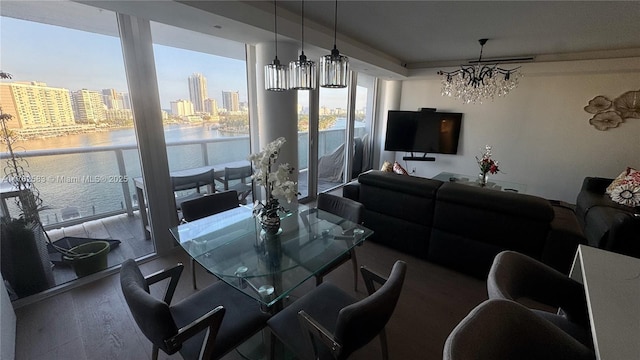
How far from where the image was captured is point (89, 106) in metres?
2.18

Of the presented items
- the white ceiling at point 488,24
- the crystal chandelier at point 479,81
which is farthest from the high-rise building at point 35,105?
the crystal chandelier at point 479,81

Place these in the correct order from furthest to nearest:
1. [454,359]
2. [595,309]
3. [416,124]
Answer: [416,124], [595,309], [454,359]

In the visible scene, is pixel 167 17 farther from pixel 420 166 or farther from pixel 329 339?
pixel 420 166

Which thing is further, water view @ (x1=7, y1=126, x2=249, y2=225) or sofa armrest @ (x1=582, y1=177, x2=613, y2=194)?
sofa armrest @ (x1=582, y1=177, x2=613, y2=194)

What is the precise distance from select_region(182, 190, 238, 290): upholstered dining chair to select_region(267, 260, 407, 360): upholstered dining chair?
1187 millimetres

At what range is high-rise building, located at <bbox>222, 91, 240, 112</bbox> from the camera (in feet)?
10.2

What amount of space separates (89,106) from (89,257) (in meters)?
1.31

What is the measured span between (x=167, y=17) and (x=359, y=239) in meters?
2.30

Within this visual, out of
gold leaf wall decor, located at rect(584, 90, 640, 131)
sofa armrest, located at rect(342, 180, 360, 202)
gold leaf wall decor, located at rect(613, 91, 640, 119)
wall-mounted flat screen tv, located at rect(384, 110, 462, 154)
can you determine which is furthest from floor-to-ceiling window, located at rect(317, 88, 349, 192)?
gold leaf wall decor, located at rect(613, 91, 640, 119)

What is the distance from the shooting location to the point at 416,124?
5395 millimetres

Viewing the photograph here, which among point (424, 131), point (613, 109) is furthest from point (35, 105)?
point (613, 109)

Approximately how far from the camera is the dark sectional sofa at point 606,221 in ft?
7.81

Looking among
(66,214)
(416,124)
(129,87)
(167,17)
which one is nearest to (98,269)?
(66,214)

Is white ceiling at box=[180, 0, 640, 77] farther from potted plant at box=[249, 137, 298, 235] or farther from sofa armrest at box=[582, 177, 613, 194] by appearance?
sofa armrest at box=[582, 177, 613, 194]
